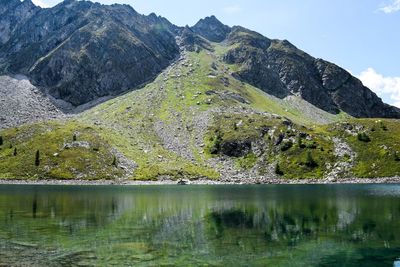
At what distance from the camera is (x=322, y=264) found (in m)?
35.3

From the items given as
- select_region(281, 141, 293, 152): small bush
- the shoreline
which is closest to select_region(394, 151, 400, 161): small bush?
the shoreline

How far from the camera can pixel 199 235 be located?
161 ft

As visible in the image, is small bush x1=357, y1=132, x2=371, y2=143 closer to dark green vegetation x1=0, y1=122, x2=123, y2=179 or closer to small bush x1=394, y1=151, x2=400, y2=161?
small bush x1=394, y1=151, x2=400, y2=161

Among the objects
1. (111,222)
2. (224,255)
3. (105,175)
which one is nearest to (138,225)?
(111,222)

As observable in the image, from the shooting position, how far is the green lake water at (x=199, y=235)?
1441 inches

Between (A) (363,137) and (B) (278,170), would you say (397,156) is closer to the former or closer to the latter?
(A) (363,137)

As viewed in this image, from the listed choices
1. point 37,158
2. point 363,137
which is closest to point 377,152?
point 363,137

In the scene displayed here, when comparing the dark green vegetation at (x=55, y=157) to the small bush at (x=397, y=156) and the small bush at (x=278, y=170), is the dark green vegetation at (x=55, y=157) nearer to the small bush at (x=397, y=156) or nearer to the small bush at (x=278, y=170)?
the small bush at (x=278, y=170)

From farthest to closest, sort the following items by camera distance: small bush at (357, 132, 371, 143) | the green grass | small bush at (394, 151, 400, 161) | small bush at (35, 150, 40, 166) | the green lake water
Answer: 1. small bush at (357, 132, 371, 143)
2. small bush at (394, 151, 400, 161)
3. small bush at (35, 150, 40, 166)
4. the green grass
5. the green lake water

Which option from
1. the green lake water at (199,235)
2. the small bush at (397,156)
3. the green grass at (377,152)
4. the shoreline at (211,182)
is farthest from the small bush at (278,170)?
the green lake water at (199,235)

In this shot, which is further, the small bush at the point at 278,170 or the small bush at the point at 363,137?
the small bush at the point at 363,137

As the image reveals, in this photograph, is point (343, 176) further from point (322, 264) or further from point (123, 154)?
point (322, 264)

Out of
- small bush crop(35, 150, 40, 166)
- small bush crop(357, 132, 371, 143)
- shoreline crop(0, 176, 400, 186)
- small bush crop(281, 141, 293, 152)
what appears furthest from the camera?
small bush crop(281, 141, 293, 152)

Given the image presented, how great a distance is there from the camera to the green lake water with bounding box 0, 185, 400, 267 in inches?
1441
